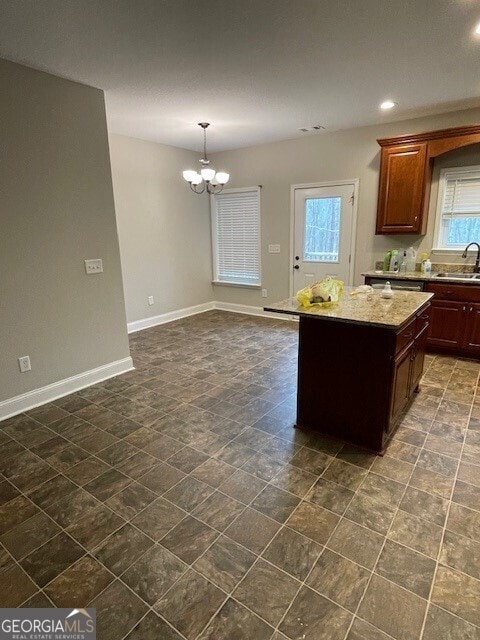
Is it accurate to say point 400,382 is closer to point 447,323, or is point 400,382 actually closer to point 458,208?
point 447,323

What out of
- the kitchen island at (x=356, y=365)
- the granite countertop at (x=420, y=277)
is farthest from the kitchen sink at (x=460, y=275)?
the kitchen island at (x=356, y=365)

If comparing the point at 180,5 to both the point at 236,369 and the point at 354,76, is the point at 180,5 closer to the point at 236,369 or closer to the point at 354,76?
the point at 354,76

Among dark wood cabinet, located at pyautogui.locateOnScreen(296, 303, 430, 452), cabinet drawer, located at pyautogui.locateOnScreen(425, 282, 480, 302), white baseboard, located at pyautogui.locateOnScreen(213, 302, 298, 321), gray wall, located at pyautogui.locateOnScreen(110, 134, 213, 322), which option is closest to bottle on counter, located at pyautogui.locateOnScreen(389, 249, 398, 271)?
cabinet drawer, located at pyautogui.locateOnScreen(425, 282, 480, 302)

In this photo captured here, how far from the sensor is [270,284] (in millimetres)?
5945

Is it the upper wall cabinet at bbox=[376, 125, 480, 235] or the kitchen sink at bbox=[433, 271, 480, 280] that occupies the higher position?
the upper wall cabinet at bbox=[376, 125, 480, 235]

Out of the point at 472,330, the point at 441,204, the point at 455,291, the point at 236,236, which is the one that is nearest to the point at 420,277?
the point at 455,291

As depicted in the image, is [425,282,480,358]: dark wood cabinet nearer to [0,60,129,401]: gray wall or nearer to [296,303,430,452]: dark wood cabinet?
[296,303,430,452]: dark wood cabinet

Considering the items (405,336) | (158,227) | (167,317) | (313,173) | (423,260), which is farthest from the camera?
(167,317)

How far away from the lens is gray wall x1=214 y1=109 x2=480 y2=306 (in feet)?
14.6

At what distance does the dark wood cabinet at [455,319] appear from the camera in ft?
12.5

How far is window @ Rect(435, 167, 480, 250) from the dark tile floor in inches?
82.6

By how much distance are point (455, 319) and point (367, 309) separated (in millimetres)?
2126

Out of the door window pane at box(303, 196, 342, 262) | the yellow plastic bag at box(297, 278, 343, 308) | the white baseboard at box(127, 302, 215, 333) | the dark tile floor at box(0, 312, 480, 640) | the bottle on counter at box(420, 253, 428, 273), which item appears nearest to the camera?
the dark tile floor at box(0, 312, 480, 640)

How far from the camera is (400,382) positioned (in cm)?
247
